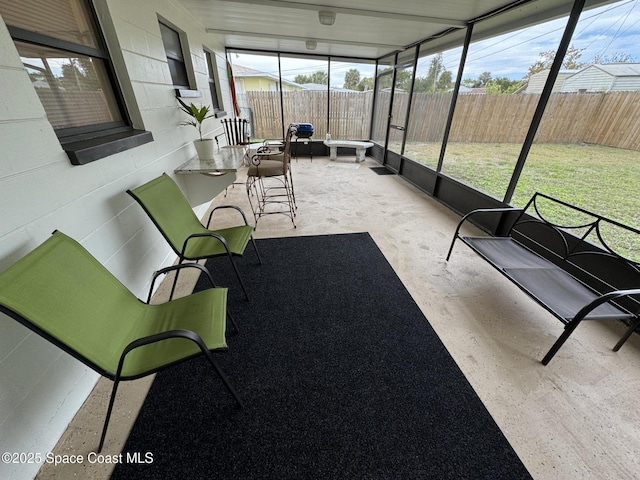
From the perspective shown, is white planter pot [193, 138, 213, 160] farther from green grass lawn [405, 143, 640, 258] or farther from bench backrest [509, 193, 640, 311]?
green grass lawn [405, 143, 640, 258]

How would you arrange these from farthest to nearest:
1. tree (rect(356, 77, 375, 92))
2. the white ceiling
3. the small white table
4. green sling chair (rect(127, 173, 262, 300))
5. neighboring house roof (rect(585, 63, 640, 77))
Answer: tree (rect(356, 77, 375, 92)) → the small white table → the white ceiling → neighboring house roof (rect(585, 63, 640, 77)) → green sling chair (rect(127, 173, 262, 300))

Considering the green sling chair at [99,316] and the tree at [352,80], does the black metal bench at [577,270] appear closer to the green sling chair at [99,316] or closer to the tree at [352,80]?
the green sling chair at [99,316]

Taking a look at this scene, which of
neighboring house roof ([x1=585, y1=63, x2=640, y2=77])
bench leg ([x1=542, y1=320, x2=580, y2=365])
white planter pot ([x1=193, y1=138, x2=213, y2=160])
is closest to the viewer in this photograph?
bench leg ([x1=542, y1=320, x2=580, y2=365])

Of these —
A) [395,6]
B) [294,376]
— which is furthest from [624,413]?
[395,6]

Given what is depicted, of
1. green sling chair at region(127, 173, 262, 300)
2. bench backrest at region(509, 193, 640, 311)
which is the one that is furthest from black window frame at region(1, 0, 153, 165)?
bench backrest at region(509, 193, 640, 311)

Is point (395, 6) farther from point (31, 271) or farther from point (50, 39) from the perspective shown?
point (31, 271)

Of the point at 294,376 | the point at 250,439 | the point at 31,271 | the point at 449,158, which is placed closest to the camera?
the point at 31,271

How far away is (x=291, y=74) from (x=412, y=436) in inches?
263

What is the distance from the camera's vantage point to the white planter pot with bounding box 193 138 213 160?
2.58 metres

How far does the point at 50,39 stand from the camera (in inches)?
48.3

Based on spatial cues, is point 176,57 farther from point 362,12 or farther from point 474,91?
point 474,91

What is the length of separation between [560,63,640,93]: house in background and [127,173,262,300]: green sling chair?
3.18 meters

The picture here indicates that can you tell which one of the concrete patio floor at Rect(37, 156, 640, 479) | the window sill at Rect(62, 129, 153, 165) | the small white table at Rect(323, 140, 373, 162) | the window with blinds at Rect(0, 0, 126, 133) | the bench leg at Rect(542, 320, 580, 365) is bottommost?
the concrete patio floor at Rect(37, 156, 640, 479)

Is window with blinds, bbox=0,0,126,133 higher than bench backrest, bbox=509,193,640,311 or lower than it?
higher
